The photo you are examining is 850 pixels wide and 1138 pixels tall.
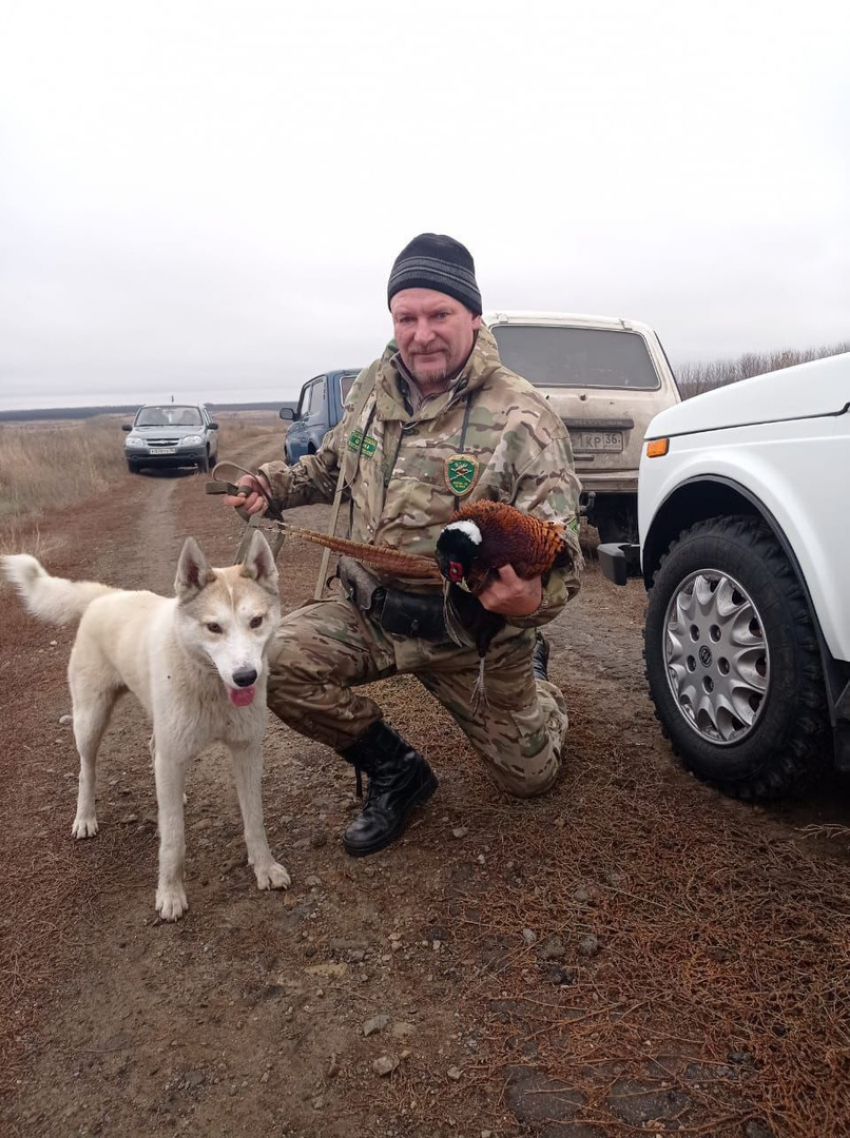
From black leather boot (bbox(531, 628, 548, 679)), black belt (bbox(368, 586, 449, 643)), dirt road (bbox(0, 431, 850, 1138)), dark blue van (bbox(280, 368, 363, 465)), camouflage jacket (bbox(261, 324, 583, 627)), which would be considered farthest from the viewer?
dark blue van (bbox(280, 368, 363, 465))

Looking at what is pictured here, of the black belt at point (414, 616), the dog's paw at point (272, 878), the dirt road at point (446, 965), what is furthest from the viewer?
the black belt at point (414, 616)

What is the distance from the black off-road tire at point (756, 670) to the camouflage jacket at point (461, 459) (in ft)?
1.97

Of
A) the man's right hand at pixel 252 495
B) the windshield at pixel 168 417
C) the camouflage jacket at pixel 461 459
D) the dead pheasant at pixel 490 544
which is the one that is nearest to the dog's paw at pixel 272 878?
the camouflage jacket at pixel 461 459

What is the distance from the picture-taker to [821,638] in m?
2.41

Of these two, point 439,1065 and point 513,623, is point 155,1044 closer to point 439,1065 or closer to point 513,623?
point 439,1065

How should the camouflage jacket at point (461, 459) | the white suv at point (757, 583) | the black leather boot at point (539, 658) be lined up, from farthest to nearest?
the black leather boot at point (539, 658)
the camouflage jacket at point (461, 459)
the white suv at point (757, 583)

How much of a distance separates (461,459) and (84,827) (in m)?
2.31

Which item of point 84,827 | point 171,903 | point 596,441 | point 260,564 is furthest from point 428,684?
point 596,441

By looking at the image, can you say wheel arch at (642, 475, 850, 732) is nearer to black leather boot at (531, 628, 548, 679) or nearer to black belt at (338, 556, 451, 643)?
black leather boot at (531, 628, 548, 679)

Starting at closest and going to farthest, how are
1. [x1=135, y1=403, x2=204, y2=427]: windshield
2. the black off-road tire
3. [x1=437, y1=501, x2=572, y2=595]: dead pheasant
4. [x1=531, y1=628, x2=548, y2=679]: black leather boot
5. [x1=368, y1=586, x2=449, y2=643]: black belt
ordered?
[x1=437, y1=501, x2=572, y2=595]: dead pheasant
the black off-road tire
[x1=368, y1=586, x2=449, y2=643]: black belt
[x1=531, y1=628, x2=548, y2=679]: black leather boot
[x1=135, y1=403, x2=204, y2=427]: windshield

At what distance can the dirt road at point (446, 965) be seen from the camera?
5.82ft

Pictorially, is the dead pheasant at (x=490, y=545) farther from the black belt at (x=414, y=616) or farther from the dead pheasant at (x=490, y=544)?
the black belt at (x=414, y=616)

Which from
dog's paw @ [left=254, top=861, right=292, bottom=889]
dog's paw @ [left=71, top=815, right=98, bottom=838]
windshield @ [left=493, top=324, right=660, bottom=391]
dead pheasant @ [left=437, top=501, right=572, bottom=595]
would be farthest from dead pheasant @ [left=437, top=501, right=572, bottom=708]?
windshield @ [left=493, top=324, right=660, bottom=391]

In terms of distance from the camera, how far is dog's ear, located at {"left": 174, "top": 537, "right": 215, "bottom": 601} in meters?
2.57
